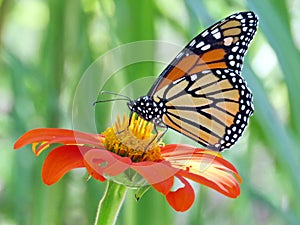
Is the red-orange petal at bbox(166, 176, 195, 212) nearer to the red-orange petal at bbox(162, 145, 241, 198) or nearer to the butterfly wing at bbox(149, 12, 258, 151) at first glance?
the red-orange petal at bbox(162, 145, 241, 198)

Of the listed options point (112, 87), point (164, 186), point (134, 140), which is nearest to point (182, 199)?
point (164, 186)

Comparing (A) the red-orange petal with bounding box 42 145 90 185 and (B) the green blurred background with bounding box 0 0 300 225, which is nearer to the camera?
(A) the red-orange petal with bounding box 42 145 90 185

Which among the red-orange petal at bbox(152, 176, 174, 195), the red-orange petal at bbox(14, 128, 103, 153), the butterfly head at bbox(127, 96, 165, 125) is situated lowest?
the red-orange petal at bbox(152, 176, 174, 195)

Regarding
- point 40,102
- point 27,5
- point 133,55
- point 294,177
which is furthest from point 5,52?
point 294,177

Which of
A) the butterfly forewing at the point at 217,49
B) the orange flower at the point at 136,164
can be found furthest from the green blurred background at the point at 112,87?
the orange flower at the point at 136,164

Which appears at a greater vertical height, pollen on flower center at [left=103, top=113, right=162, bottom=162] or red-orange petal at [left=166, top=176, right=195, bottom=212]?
pollen on flower center at [left=103, top=113, right=162, bottom=162]

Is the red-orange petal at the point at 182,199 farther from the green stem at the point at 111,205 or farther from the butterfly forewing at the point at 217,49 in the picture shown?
the butterfly forewing at the point at 217,49

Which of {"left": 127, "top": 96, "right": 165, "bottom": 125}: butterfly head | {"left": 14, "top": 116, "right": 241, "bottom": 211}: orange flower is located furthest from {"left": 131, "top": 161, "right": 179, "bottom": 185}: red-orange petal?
{"left": 127, "top": 96, "right": 165, "bottom": 125}: butterfly head
